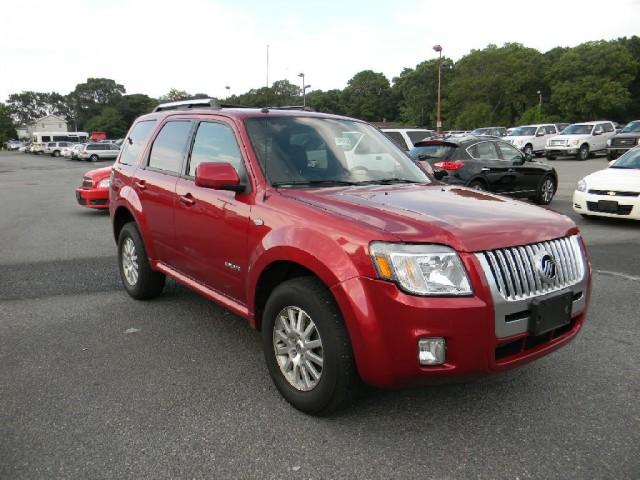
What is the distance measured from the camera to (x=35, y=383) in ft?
→ 12.0

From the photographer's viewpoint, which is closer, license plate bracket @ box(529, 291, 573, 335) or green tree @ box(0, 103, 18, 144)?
license plate bracket @ box(529, 291, 573, 335)

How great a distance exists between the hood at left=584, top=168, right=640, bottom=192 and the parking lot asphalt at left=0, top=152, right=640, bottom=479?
4921 mm

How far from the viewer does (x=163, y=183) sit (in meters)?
4.70

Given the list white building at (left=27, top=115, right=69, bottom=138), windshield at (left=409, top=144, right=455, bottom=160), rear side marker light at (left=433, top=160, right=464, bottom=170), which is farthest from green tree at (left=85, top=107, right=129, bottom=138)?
rear side marker light at (left=433, top=160, right=464, bottom=170)

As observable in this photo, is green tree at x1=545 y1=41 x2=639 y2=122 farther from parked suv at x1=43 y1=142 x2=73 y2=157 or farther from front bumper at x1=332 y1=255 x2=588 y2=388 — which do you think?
front bumper at x1=332 y1=255 x2=588 y2=388

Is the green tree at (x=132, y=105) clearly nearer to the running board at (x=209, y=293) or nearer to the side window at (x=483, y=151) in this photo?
the side window at (x=483, y=151)

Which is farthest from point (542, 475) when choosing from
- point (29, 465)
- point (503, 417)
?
point (29, 465)

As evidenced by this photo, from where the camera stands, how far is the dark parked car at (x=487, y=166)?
1091 cm

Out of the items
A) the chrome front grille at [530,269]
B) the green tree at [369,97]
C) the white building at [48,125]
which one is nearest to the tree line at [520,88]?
the green tree at [369,97]

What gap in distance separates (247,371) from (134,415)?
0.85 meters

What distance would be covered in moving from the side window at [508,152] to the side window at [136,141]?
829 centimetres

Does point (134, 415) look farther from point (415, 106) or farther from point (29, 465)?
point (415, 106)

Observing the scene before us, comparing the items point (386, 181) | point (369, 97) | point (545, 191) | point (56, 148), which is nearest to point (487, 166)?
point (545, 191)

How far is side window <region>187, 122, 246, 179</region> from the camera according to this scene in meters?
3.95
